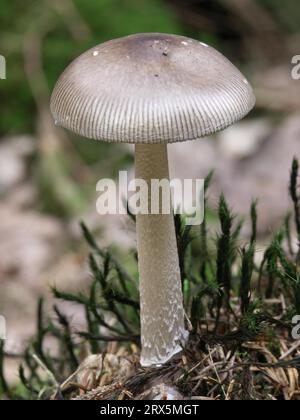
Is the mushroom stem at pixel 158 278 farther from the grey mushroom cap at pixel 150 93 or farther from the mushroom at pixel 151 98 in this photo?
the grey mushroom cap at pixel 150 93

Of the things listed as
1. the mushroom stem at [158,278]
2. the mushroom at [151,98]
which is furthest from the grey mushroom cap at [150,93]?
the mushroom stem at [158,278]

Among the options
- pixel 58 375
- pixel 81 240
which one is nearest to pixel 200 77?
pixel 58 375

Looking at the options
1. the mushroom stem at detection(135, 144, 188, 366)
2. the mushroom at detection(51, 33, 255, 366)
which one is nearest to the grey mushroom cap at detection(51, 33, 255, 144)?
the mushroom at detection(51, 33, 255, 366)

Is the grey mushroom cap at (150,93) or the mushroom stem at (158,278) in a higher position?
the grey mushroom cap at (150,93)

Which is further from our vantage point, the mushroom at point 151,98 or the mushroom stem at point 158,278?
the mushroom stem at point 158,278

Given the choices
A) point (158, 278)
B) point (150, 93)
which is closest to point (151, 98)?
point (150, 93)

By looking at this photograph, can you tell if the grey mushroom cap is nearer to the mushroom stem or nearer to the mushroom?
the mushroom
